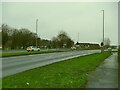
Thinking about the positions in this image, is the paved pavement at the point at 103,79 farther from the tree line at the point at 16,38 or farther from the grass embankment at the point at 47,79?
the tree line at the point at 16,38

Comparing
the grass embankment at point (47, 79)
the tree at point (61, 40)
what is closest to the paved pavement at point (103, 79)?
the grass embankment at point (47, 79)

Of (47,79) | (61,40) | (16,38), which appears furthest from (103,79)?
(61,40)

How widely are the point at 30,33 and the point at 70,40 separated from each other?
4145 cm

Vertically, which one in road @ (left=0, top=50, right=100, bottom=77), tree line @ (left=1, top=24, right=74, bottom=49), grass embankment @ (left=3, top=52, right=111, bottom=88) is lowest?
road @ (left=0, top=50, right=100, bottom=77)

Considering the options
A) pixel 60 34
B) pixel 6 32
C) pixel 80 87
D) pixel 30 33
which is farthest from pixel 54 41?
pixel 80 87

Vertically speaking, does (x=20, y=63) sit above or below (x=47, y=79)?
below

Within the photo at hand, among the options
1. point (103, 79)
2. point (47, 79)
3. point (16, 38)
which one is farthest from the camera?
point (16, 38)

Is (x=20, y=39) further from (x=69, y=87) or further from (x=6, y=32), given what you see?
(x=69, y=87)

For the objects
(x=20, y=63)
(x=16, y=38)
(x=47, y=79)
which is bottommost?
(x=20, y=63)

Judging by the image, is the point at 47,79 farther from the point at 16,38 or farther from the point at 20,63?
the point at 16,38

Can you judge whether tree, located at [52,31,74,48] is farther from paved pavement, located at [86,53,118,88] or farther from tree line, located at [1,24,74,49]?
paved pavement, located at [86,53,118,88]

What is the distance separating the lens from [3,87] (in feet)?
29.1

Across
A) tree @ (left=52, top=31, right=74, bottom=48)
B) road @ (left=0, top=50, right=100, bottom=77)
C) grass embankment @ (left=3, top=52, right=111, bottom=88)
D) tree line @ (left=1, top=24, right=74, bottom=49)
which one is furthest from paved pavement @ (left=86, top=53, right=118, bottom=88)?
tree @ (left=52, top=31, right=74, bottom=48)

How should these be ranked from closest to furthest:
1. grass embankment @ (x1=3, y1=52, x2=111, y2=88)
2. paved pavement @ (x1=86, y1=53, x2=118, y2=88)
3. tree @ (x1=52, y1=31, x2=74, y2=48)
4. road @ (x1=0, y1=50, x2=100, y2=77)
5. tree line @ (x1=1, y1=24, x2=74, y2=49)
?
grass embankment @ (x1=3, y1=52, x2=111, y2=88) → paved pavement @ (x1=86, y1=53, x2=118, y2=88) → road @ (x1=0, y1=50, x2=100, y2=77) → tree line @ (x1=1, y1=24, x2=74, y2=49) → tree @ (x1=52, y1=31, x2=74, y2=48)
